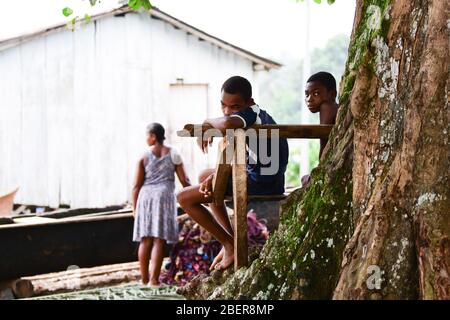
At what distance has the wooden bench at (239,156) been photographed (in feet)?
14.6

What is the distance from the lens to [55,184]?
43.1ft

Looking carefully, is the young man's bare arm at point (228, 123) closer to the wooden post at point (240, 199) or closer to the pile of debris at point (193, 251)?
the wooden post at point (240, 199)

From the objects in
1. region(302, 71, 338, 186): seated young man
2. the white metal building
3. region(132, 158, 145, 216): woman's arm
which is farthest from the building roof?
region(302, 71, 338, 186): seated young man

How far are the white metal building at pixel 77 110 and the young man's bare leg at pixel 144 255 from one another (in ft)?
14.5

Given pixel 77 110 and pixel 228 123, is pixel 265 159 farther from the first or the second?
pixel 77 110

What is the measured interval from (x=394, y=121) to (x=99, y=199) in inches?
392

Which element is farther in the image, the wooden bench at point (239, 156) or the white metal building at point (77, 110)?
the white metal building at point (77, 110)

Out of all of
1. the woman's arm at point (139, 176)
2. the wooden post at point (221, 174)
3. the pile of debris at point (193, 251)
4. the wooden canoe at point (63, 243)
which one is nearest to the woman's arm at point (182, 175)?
the woman's arm at point (139, 176)

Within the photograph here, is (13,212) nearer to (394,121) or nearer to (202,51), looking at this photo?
(202,51)

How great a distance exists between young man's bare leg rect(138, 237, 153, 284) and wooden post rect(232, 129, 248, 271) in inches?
172

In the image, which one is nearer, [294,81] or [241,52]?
[241,52]

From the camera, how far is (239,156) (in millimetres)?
4473

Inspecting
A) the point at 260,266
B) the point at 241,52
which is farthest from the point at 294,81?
the point at 260,266

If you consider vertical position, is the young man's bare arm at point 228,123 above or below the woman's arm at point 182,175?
above
